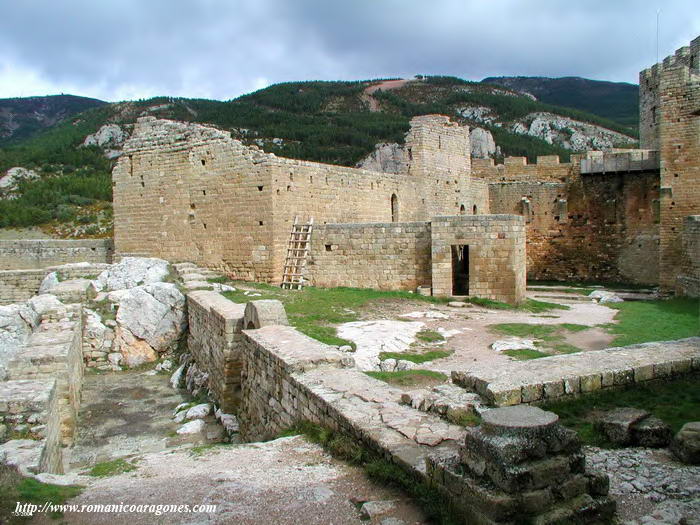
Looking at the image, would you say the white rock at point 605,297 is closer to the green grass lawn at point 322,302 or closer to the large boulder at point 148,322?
→ the green grass lawn at point 322,302

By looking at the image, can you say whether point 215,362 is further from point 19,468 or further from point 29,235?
point 29,235

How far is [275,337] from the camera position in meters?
8.48

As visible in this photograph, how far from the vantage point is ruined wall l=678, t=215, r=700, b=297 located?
16.8 m

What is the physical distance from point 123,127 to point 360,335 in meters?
52.7

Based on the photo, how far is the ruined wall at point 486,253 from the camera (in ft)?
47.2

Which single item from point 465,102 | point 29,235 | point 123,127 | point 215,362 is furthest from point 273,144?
point 215,362

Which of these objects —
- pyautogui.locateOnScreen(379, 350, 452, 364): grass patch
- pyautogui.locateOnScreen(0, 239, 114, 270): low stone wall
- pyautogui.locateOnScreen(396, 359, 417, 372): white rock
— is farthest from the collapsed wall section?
pyautogui.locateOnScreen(396, 359, 417, 372): white rock

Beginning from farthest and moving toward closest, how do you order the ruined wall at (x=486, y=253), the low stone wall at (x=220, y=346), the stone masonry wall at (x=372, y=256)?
the stone masonry wall at (x=372, y=256), the ruined wall at (x=486, y=253), the low stone wall at (x=220, y=346)

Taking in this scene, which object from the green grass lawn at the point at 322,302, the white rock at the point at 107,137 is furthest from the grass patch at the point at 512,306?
the white rock at the point at 107,137

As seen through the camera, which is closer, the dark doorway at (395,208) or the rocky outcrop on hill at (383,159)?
the dark doorway at (395,208)

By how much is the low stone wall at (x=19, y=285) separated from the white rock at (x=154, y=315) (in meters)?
3.93

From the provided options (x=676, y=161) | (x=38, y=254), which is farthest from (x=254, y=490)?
(x=676, y=161)

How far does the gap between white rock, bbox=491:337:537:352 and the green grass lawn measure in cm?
124

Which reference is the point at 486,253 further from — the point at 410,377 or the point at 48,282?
the point at 48,282
